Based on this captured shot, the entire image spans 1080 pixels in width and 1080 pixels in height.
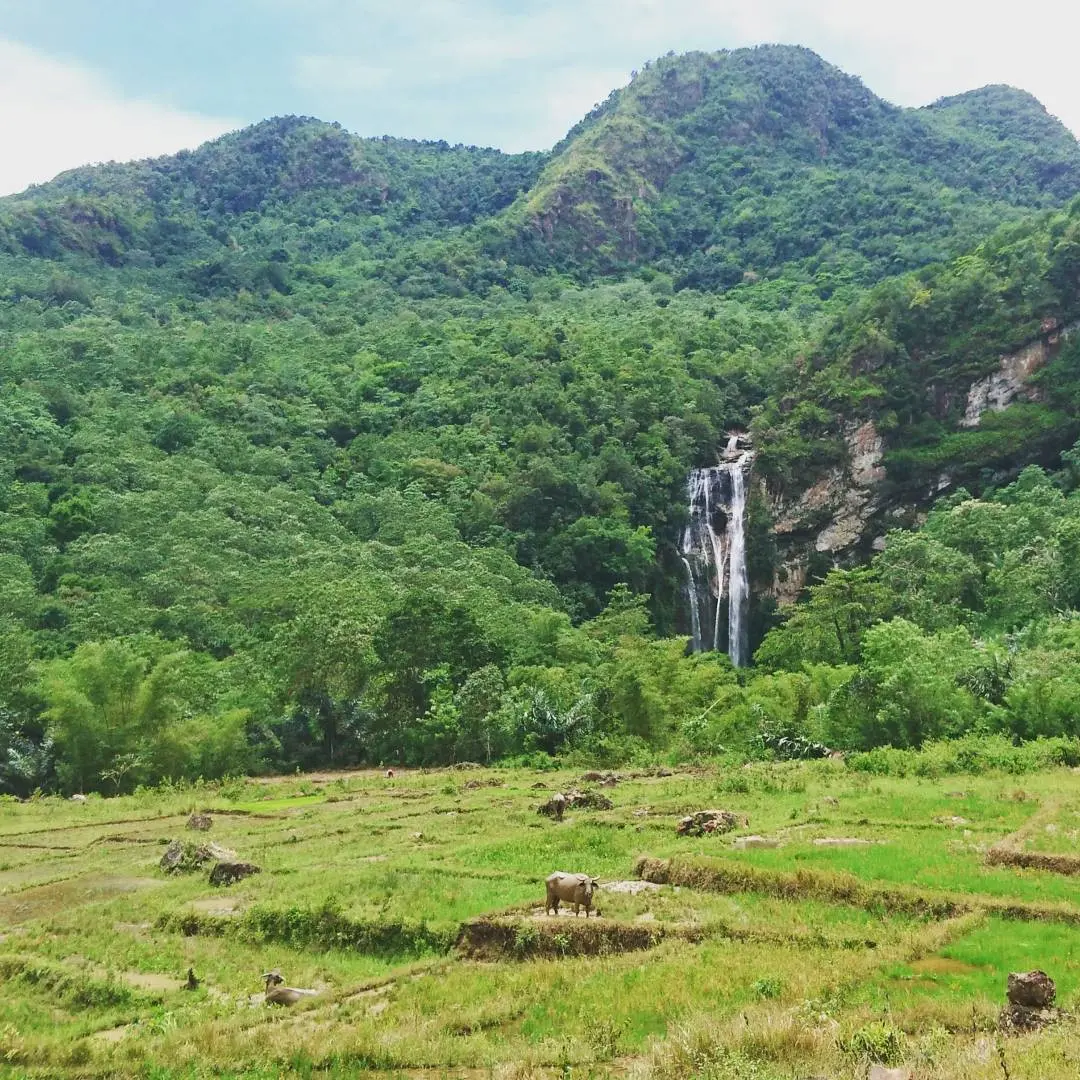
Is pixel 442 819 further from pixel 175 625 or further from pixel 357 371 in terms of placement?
pixel 357 371

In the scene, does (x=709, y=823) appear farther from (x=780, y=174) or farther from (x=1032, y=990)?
(x=780, y=174)

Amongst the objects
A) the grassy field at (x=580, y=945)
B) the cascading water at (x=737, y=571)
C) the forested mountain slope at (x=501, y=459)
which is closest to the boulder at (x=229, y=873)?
the grassy field at (x=580, y=945)

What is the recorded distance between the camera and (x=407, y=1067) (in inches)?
330

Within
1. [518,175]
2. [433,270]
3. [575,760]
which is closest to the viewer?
[575,760]

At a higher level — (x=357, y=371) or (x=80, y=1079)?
(x=357, y=371)

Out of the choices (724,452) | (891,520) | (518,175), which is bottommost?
(891,520)

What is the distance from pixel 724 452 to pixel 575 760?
1498 inches

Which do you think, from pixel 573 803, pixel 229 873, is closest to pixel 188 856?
pixel 229 873

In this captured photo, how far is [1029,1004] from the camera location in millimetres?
7949

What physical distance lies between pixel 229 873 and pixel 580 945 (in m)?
8.00

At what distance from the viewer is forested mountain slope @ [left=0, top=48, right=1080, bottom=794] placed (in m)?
34.6

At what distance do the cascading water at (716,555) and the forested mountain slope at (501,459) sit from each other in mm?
1112

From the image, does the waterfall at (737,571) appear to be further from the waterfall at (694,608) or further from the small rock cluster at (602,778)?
the small rock cluster at (602,778)

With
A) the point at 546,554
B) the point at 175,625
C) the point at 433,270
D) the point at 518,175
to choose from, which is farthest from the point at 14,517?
the point at 518,175
